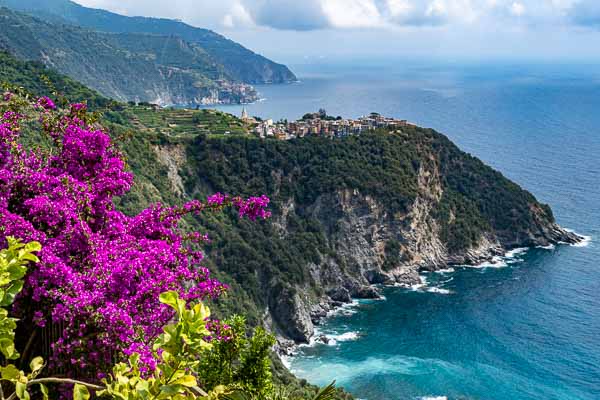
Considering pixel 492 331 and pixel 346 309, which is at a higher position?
pixel 492 331

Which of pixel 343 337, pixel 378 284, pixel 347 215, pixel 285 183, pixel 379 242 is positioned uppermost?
pixel 285 183

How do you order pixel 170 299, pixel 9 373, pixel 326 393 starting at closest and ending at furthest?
pixel 170 299, pixel 9 373, pixel 326 393

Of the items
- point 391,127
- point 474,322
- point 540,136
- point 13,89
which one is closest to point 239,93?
point 540,136

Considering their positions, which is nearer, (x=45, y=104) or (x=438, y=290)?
(x=45, y=104)

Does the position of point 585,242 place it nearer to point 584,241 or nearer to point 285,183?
point 584,241

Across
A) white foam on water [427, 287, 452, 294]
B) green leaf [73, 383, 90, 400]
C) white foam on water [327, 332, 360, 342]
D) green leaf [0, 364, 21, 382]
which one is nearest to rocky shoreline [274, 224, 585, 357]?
white foam on water [327, 332, 360, 342]

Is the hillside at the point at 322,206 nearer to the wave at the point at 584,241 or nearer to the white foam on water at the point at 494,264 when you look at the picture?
the white foam on water at the point at 494,264

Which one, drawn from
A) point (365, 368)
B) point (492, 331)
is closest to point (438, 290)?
point (492, 331)

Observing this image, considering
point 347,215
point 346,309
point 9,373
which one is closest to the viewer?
point 9,373
